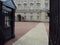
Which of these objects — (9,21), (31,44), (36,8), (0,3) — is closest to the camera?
(0,3)

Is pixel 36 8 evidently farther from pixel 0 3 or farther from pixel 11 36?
pixel 0 3

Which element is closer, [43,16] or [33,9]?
[43,16]

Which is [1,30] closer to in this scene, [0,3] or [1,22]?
[1,22]

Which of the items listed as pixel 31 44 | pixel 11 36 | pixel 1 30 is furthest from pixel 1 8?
pixel 11 36

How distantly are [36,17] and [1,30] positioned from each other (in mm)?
23335

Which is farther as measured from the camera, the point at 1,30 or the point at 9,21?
the point at 9,21

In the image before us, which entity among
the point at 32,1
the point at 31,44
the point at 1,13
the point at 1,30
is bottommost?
the point at 31,44

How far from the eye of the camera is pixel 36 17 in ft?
98.1

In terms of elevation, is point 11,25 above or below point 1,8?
below

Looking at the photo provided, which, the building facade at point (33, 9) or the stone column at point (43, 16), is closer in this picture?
the stone column at point (43, 16)

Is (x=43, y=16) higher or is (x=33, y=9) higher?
(x=33, y=9)

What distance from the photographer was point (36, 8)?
29.5 m

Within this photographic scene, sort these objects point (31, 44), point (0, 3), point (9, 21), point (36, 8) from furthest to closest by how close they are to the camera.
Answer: point (36, 8)
point (9, 21)
point (31, 44)
point (0, 3)

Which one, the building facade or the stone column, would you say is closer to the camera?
the stone column
